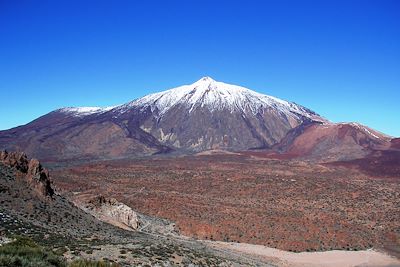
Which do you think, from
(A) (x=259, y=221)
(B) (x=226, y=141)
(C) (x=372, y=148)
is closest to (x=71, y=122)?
(B) (x=226, y=141)

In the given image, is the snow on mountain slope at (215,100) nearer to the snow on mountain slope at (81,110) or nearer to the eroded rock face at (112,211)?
the snow on mountain slope at (81,110)

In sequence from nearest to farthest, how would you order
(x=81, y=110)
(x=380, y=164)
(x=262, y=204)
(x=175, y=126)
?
(x=262, y=204), (x=380, y=164), (x=175, y=126), (x=81, y=110)

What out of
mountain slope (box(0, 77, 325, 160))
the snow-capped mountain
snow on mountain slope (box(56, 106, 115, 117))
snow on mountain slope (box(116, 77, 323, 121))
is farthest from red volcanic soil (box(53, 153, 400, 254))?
snow on mountain slope (box(56, 106, 115, 117))

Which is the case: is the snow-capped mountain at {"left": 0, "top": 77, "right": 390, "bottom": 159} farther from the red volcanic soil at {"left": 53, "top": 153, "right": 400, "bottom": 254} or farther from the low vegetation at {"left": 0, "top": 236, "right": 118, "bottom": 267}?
the low vegetation at {"left": 0, "top": 236, "right": 118, "bottom": 267}

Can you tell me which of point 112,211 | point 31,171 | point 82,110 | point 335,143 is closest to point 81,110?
point 82,110

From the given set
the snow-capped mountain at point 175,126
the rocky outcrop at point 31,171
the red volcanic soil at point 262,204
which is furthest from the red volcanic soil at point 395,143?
the rocky outcrop at point 31,171

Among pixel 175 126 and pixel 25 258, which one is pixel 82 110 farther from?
pixel 25 258

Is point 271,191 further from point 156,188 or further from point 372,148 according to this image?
point 372,148
